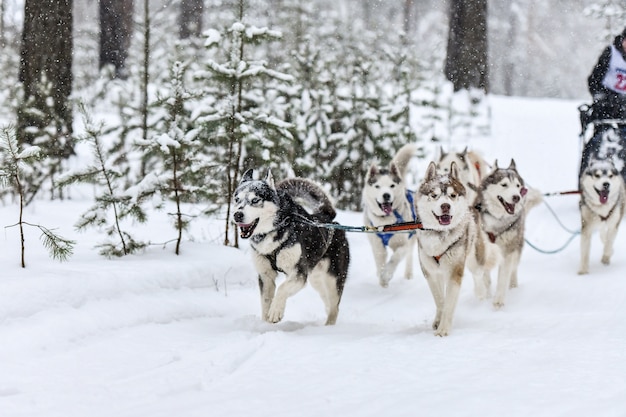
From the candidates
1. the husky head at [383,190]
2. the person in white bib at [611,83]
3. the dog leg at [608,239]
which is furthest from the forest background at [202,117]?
the dog leg at [608,239]

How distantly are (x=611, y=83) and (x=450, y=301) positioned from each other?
5.22 meters

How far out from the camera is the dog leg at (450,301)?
4367 millimetres

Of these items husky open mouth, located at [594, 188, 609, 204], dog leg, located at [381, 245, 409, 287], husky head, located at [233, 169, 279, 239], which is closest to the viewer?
husky head, located at [233, 169, 279, 239]

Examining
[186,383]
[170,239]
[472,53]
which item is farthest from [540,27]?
[186,383]

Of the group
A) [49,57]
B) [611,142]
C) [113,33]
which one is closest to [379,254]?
[611,142]

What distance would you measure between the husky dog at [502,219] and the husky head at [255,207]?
2.13m

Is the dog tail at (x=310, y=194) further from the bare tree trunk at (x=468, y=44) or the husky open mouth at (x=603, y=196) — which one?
the bare tree trunk at (x=468, y=44)

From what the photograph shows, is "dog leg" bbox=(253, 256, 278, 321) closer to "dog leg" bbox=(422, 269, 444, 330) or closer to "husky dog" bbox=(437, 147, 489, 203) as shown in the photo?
"dog leg" bbox=(422, 269, 444, 330)

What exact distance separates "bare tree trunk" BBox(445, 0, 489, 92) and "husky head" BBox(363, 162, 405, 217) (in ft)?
24.8

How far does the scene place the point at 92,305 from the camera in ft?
13.8

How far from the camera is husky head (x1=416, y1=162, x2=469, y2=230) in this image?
4430mm

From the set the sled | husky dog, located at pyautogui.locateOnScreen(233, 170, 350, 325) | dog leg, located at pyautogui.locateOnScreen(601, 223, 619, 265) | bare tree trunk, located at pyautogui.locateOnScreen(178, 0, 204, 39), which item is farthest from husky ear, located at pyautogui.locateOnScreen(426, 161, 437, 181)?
bare tree trunk, located at pyautogui.locateOnScreen(178, 0, 204, 39)

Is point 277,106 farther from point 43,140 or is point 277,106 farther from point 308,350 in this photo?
point 308,350

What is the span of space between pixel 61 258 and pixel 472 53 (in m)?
10.8
